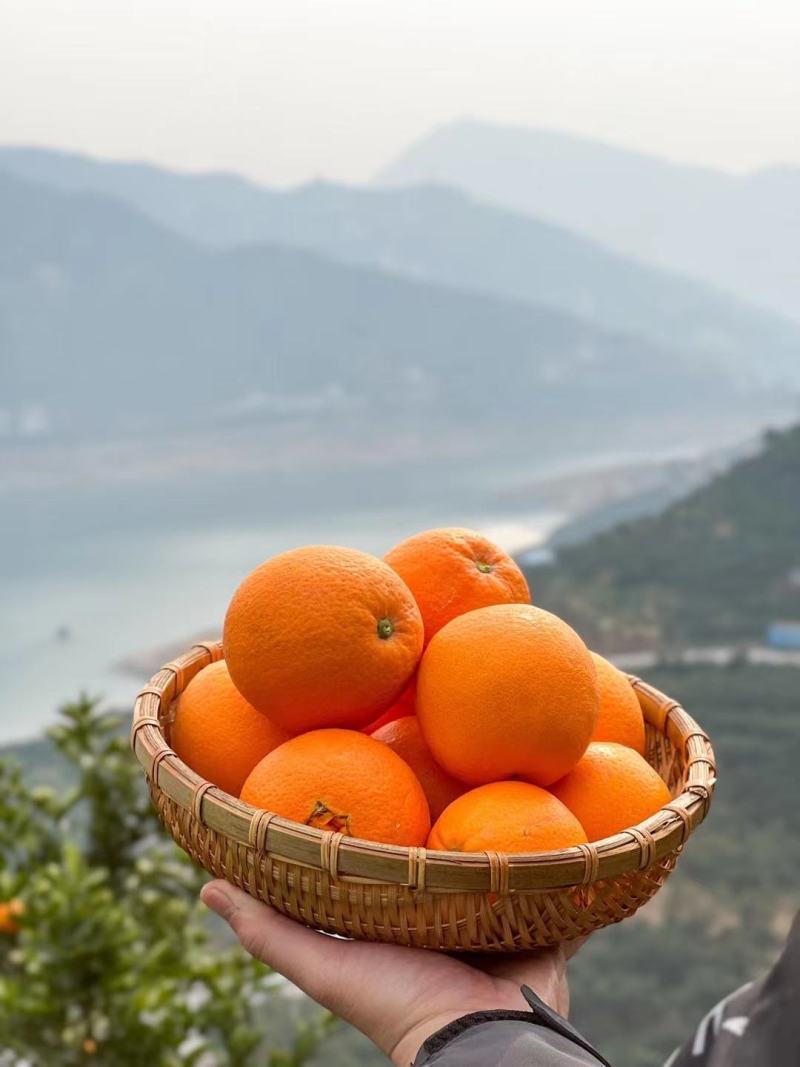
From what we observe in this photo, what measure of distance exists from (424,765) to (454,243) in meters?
55.4

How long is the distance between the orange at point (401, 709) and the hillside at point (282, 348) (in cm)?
4062

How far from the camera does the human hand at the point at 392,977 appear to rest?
2.48 ft

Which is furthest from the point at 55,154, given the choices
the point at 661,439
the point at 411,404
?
the point at 661,439

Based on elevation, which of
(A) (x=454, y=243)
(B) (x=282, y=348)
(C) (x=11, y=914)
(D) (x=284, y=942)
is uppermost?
(D) (x=284, y=942)

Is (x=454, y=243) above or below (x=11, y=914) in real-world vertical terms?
below

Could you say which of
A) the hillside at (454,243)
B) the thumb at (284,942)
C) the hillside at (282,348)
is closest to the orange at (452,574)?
the thumb at (284,942)

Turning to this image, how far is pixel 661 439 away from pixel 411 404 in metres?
10.5

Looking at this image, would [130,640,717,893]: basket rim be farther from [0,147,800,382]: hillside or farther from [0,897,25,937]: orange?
[0,147,800,382]: hillside

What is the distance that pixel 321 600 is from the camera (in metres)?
0.89

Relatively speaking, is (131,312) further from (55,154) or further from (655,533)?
(655,533)

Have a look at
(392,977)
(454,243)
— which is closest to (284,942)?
(392,977)

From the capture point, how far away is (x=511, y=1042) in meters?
0.67

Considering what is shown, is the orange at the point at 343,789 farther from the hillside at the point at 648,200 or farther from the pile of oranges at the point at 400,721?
the hillside at the point at 648,200

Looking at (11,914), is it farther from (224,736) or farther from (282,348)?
(282,348)
